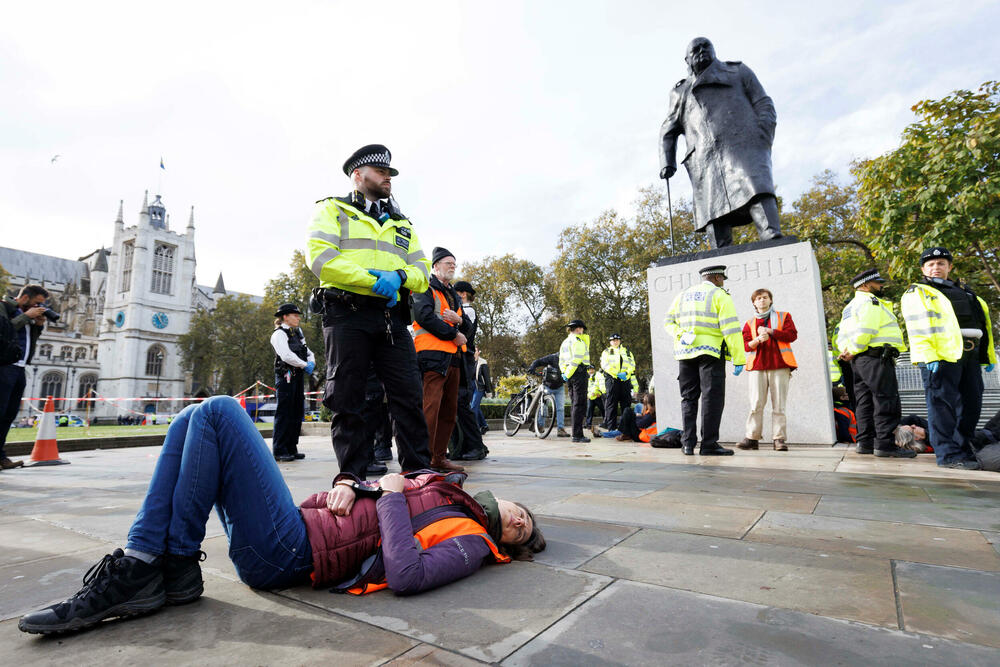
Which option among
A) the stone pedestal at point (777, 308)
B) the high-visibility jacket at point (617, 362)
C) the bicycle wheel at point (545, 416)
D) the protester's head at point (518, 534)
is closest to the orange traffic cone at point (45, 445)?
the protester's head at point (518, 534)

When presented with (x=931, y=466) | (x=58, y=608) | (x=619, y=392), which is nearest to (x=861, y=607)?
(x=58, y=608)

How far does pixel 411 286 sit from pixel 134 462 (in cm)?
571

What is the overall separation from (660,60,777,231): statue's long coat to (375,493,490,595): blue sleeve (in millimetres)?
7577

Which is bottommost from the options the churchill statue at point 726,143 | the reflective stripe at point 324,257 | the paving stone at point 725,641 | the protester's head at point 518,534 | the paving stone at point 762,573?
the paving stone at point 725,641

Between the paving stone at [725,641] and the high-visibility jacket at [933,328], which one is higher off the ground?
the high-visibility jacket at [933,328]

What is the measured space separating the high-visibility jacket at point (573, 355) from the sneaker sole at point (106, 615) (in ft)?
26.1

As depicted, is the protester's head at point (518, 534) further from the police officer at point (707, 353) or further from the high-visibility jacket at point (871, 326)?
the high-visibility jacket at point (871, 326)

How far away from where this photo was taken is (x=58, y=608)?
5.19 ft

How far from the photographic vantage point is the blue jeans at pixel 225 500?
181 cm

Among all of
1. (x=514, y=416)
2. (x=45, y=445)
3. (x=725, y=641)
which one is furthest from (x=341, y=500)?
(x=514, y=416)

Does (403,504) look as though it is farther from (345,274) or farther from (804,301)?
(804,301)

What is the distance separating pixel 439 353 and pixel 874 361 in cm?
485

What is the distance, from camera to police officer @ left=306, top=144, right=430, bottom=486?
3.27m

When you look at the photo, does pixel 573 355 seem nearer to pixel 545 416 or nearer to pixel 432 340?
pixel 545 416
